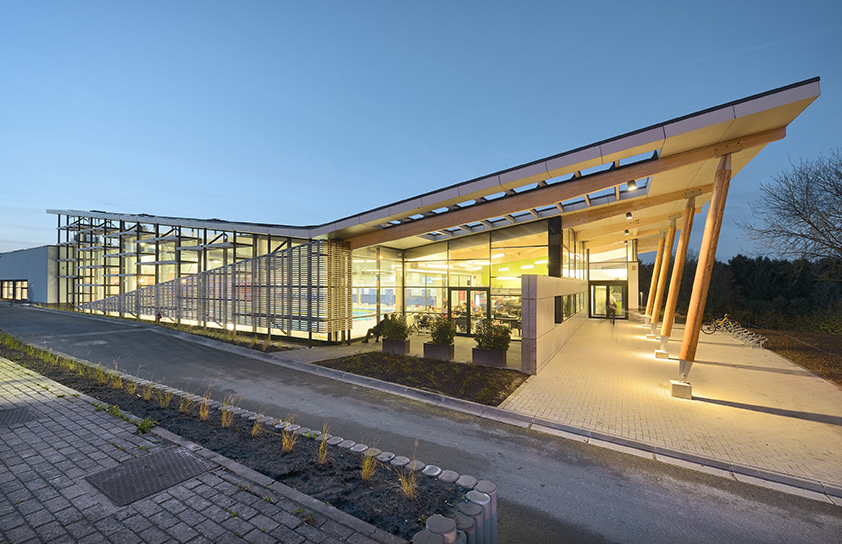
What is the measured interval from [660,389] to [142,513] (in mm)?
11151

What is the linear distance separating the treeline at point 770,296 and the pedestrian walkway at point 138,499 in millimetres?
23837

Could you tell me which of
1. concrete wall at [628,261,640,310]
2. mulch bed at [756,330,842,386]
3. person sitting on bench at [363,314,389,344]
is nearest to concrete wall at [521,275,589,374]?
person sitting on bench at [363,314,389,344]

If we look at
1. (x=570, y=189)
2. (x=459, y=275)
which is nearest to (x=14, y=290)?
(x=459, y=275)

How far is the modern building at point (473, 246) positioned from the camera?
9461 mm

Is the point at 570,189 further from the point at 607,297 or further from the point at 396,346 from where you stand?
the point at 607,297

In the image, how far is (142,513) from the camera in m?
3.62

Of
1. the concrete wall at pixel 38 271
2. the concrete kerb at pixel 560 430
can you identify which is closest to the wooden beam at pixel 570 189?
the concrete kerb at pixel 560 430

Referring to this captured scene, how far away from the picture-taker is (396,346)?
13805 millimetres

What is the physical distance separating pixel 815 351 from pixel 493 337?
14599mm

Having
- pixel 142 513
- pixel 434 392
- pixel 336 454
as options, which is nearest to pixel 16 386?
pixel 142 513

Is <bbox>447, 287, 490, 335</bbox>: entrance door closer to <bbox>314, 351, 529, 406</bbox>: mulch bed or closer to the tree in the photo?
<bbox>314, 351, 529, 406</bbox>: mulch bed

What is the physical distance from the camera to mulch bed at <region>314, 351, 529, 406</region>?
8930 mm

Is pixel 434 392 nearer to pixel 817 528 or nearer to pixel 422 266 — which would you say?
pixel 817 528

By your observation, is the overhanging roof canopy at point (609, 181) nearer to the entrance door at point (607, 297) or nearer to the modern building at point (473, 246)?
the modern building at point (473, 246)
